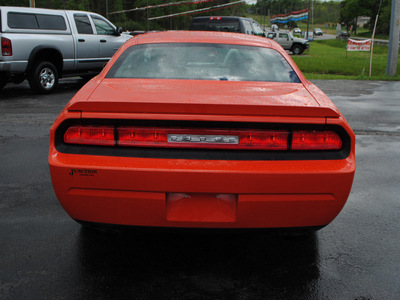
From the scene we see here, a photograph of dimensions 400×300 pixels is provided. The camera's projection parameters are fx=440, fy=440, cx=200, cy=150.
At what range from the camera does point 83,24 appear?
39.2ft

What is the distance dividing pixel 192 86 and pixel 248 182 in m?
0.83

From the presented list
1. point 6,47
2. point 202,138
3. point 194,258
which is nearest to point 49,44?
point 6,47

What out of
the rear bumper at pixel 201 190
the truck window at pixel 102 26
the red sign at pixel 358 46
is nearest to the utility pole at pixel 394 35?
the red sign at pixel 358 46

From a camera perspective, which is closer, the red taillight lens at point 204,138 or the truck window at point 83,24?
the red taillight lens at point 204,138

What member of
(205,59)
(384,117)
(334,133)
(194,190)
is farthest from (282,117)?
(384,117)

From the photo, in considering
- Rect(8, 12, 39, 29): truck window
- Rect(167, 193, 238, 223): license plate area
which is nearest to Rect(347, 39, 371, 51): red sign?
Rect(8, 12, 39, 29): truck window

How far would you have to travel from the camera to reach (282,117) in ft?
8.26

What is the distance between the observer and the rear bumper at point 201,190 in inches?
96.0

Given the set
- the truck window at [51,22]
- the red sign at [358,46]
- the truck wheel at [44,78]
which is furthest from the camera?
the red sign at [358,46]

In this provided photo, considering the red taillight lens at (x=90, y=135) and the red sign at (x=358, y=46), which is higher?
the red sign at (x=358, y=46)

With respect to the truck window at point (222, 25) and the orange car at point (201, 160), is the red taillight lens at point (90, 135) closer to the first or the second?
the orange car at point (201, 160)

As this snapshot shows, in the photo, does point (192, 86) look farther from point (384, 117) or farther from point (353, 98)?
point (353, 98)

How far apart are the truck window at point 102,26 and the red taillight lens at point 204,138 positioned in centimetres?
1056

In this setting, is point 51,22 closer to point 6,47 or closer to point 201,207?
point 6,47
